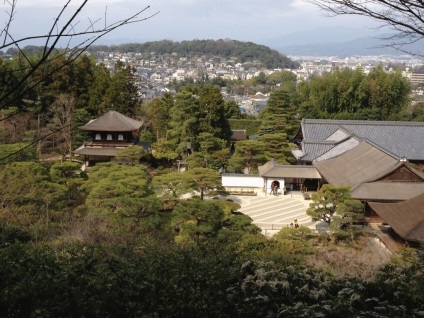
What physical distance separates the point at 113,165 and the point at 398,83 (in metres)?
19.9

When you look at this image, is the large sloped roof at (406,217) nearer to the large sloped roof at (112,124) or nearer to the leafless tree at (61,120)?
the large sloped roof at (112,124)

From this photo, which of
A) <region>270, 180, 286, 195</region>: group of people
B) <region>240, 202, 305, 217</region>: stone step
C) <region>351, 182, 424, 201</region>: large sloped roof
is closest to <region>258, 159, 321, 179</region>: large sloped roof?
<region>270, 180, 286, 195</region>: group of people

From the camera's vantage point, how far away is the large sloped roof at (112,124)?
62.4 feet

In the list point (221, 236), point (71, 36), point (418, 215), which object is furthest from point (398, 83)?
point (71, 36)

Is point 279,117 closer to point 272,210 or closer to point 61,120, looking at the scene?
point 272,210

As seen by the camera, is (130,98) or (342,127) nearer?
(342,127)

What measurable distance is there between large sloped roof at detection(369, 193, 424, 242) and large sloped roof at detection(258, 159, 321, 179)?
5634 millimetres

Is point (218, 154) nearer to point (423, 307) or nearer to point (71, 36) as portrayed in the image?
point (423, 307)

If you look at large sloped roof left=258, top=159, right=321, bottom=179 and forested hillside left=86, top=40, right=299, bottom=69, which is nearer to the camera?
large sloped roof left=258, top=159, right=321, bottom=179

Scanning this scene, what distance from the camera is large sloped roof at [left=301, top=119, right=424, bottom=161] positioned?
19.2m

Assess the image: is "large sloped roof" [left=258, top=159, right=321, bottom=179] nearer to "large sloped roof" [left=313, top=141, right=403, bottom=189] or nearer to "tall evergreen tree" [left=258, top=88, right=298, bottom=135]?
Answer: "large sloped roof" [left=313, top=141, right=403, bottom=189]

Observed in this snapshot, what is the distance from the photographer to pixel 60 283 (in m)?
3.66

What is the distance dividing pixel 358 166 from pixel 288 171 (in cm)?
274

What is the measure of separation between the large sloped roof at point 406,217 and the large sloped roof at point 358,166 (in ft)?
9.51
